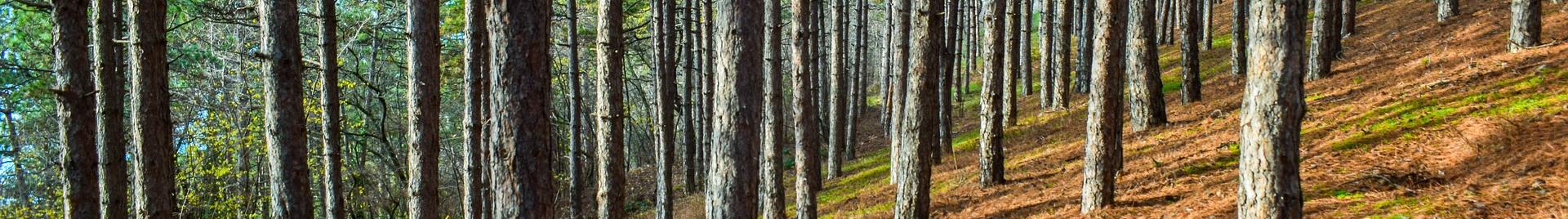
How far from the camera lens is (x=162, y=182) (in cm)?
788

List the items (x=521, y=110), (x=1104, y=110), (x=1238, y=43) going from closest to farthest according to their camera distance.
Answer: (x=521, y=110) → (x=1104, y=110) → (x=1238, y=43)

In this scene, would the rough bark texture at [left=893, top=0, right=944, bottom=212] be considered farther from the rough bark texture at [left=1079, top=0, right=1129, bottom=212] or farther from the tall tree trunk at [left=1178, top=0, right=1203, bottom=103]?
the tall tree trunk at [left=1178, top=0, right=1203, bottom=103]

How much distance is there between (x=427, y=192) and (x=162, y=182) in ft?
6.23

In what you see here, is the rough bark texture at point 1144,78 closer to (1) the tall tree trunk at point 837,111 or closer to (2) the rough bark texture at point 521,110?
(1) the tall tree trunk at point 837,111

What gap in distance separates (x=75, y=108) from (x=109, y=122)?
492 millimetres

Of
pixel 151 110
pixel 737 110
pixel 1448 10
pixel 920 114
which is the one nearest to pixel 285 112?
pixel 151 110

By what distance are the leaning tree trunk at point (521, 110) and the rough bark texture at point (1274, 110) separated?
3825 millimetres

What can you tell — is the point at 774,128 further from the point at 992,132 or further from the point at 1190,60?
the point at 1190,60

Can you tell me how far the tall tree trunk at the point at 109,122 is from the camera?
7703mm

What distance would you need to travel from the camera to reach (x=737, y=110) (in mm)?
7715

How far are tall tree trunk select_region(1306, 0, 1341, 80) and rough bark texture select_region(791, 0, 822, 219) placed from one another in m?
7.40

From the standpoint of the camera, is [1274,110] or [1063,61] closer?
[1274,110]

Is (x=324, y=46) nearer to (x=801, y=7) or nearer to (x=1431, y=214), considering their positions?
(x=801, y=7)

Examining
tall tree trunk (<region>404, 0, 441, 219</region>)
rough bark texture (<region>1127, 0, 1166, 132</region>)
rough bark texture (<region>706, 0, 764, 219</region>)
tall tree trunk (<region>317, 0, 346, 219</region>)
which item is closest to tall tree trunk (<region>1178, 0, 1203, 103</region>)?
rough bark texture (<region>1127, 0, 1166, 132</region>)
